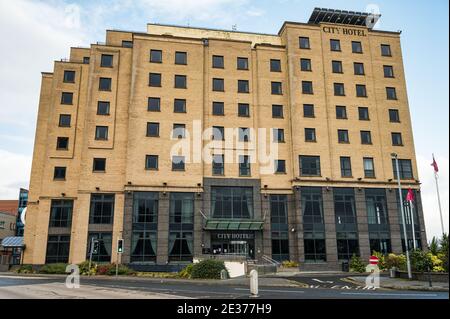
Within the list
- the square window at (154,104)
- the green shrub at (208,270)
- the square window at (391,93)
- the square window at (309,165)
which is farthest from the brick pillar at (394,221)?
→ the square window at (154,104)

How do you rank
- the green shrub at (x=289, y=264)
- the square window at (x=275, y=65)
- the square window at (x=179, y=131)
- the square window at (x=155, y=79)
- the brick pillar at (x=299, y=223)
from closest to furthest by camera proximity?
the green shrub at (x=289, y=264), the brick pillar at (x=299, y=223), the square window at (x=179, y=131), the square window at (x=155, y=79), the square window at (x=275, y=65)

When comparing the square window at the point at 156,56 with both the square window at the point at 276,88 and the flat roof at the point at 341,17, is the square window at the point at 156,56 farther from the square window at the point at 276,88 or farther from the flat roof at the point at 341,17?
the flat roof at the point at 341,17

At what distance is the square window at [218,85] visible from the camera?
146 ft


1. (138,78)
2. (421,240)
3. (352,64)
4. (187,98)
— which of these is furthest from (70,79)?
(421,240)

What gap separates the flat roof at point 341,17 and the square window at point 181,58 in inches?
720

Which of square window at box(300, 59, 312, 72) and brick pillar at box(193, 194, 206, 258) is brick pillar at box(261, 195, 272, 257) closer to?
brick pillar at box(193, 194, 206, 258)

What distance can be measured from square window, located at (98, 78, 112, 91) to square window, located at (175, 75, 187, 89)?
25.6ft

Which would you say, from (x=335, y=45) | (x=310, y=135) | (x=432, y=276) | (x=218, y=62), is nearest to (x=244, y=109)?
(x=218, y=62)

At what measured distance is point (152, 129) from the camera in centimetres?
4203

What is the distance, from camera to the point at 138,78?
141ft

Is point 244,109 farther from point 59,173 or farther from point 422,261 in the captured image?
point 422,261

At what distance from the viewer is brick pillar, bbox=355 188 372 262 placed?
40781mm

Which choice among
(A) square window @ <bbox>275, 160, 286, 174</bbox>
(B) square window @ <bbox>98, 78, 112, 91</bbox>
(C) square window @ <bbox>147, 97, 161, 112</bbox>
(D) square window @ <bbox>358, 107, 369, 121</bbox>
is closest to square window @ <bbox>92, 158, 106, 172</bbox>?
(C) square window @ <bbox>147, 97, 161, 112</bbox>
